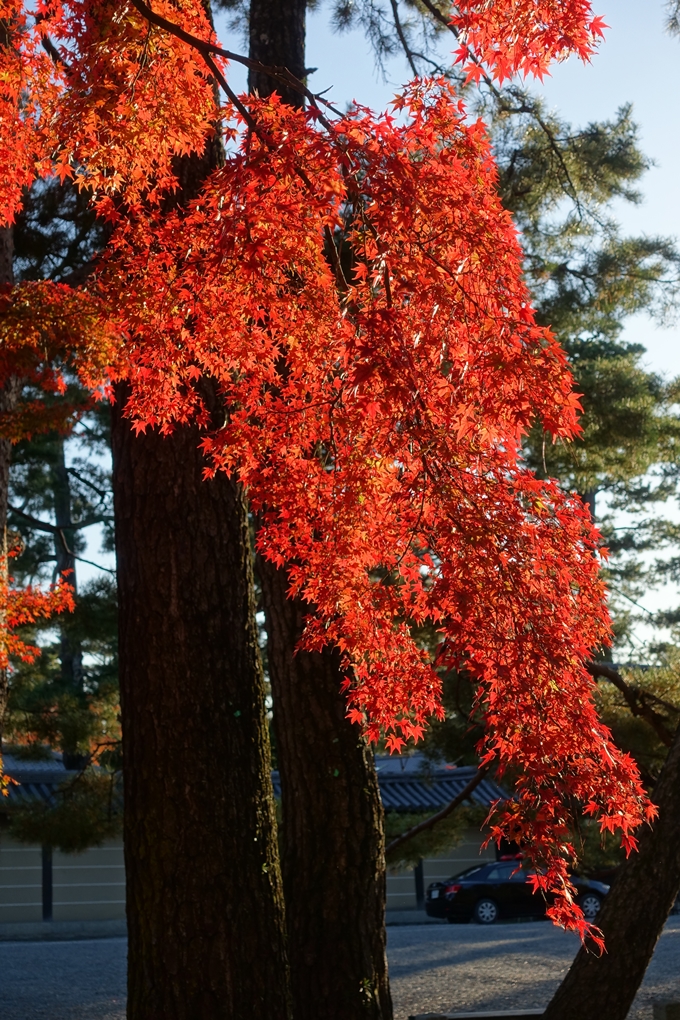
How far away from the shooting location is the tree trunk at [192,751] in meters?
4.29

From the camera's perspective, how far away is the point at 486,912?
Result: 1808 cm

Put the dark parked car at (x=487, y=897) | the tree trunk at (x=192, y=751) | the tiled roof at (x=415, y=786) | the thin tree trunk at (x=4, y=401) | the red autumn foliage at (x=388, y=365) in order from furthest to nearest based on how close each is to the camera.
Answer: the tiled roof at (x=415, y=786), the dark parked car at (x=487, y=897), the thin tree trunk at (x=4, y=401), the tree trunk at (x=192, y=751), the red autumn foliage at (x=388, y=365)

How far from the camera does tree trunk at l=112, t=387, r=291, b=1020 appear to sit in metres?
4.29

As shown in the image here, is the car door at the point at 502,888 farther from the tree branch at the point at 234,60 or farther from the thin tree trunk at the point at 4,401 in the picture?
the tree branch at the point at 234,60

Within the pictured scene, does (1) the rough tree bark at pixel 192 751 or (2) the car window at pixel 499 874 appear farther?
(2) the car window at pixel 499 874

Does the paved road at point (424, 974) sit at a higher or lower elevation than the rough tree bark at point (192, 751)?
lower

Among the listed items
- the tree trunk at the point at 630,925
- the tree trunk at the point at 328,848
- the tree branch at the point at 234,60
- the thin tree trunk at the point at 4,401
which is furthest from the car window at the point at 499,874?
the tree branch at the point at 234,60

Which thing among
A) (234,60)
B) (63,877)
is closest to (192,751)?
(234,60)

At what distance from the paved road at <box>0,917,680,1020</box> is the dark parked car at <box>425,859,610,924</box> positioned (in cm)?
301

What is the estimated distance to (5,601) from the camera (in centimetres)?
763

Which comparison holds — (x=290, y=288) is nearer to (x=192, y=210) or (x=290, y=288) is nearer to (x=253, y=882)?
(x=192, y=210)

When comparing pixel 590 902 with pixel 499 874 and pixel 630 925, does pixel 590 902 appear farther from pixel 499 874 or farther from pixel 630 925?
pixel 630 925

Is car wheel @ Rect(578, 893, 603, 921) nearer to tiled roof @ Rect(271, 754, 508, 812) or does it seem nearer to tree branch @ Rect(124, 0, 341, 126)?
tiled roof @ Rect(271, 754, 508, 812)

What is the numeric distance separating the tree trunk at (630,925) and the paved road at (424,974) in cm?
247
